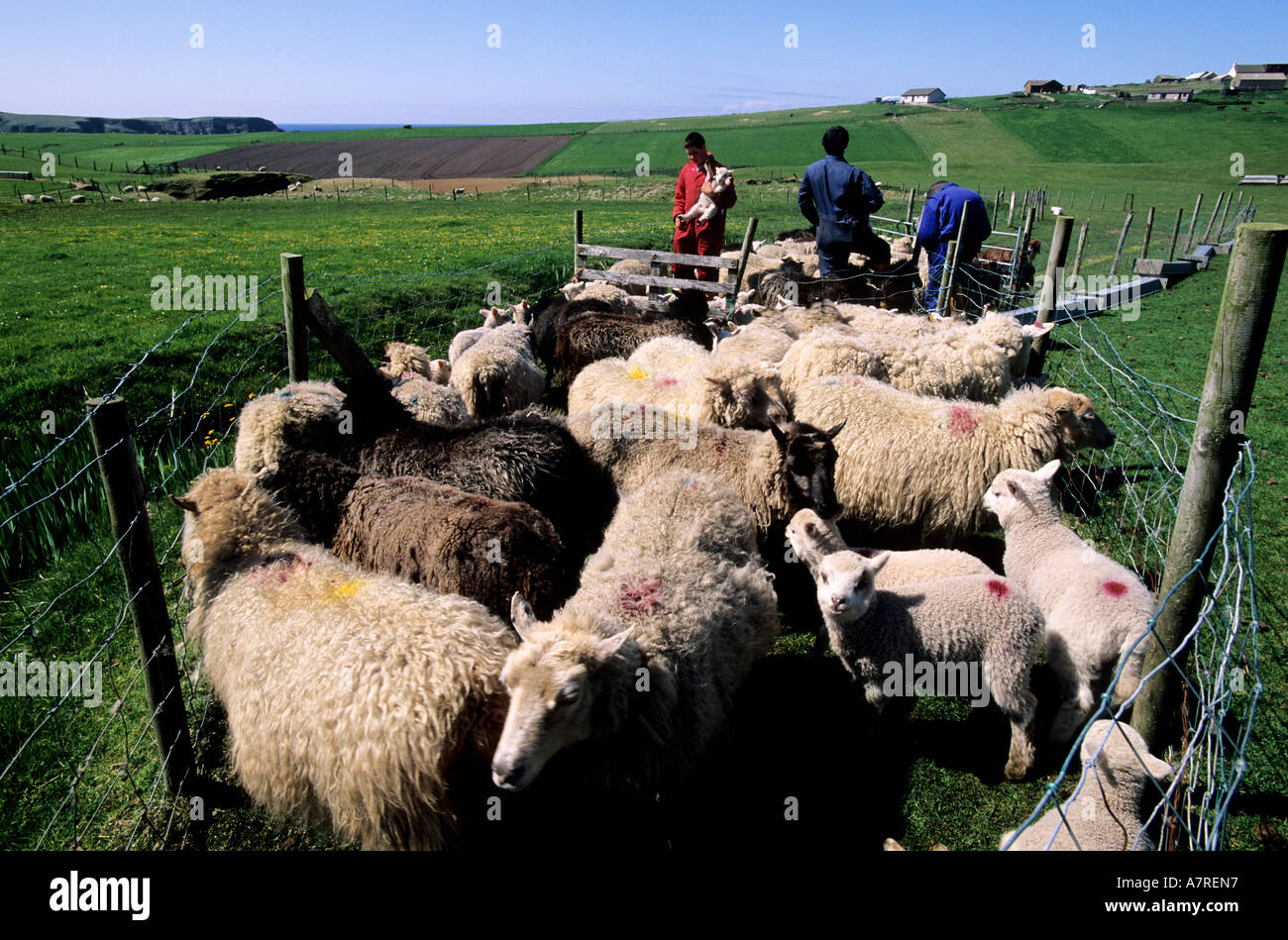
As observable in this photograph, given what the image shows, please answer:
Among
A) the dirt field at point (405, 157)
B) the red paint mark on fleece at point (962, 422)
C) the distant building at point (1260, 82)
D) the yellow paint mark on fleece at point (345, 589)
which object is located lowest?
the yellow paint mark on fleece at point (345, 589)

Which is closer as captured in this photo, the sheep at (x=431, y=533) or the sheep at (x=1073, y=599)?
the sheep at (x=1073, y=599)

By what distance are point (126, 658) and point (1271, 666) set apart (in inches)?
278

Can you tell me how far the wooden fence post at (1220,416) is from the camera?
2494 mm

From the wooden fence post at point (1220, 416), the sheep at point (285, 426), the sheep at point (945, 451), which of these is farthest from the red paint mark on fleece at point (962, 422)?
the sheep at point (285, 426)

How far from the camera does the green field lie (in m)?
3.64

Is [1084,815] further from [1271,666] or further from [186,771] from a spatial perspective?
[186,771]

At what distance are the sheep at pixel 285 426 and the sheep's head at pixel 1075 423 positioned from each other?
558 centimetres

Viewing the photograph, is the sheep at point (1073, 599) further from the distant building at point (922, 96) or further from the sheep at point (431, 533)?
the distant building at point (922, 96)

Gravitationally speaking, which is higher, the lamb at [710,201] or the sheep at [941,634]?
the lamb at [710,201]

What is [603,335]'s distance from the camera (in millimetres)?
8688

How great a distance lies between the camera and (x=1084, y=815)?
2945 mm

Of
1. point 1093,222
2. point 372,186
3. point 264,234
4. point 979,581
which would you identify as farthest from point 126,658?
point 372,186

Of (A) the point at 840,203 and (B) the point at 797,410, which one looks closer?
(B) the point at 797,410

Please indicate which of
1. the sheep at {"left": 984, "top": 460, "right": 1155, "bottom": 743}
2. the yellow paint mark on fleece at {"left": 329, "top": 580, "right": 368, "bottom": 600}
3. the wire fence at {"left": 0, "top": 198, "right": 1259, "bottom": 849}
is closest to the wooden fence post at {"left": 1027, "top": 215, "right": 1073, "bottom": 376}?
the wire fence at {"left": 0, "top": 198, "right": 1259, "bottom": 849}
